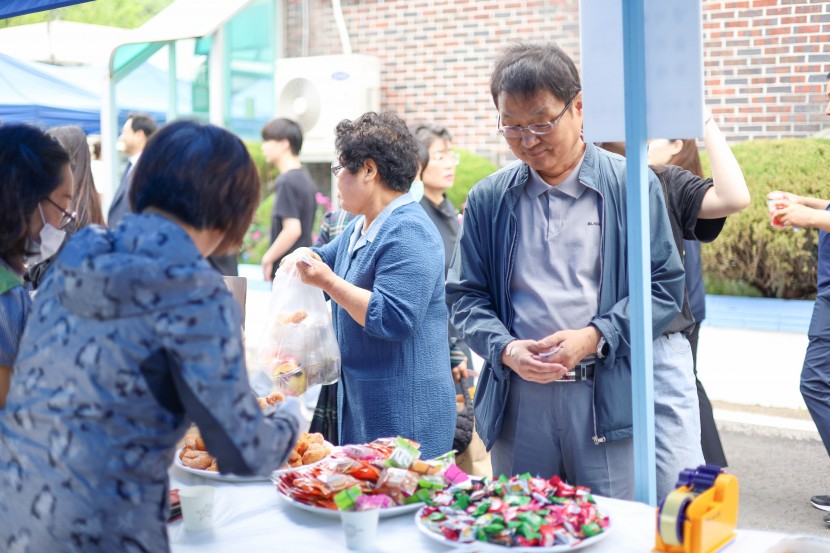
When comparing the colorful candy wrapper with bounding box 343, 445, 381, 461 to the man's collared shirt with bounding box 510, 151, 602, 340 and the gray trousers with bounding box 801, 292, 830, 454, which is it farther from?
the gray trousers with bounding box 801, 292, 830, 454

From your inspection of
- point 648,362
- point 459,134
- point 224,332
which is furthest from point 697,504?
point 459,134

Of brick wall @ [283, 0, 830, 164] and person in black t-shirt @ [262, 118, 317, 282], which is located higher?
brick wall @ [283, 0, 830, 164]

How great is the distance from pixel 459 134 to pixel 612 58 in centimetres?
963

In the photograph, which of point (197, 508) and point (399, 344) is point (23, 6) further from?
point (197, 508)

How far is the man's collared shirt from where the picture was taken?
8.36 feet

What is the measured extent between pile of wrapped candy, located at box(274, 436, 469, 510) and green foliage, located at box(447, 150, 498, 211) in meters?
8.24

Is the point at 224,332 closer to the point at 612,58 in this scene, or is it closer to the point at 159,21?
the point at 612,58

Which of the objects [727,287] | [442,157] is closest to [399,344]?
[442,157]

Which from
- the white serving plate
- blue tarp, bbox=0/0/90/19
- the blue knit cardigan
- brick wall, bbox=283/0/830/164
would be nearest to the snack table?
the white serving plate

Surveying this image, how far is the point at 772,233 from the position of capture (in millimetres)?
8344

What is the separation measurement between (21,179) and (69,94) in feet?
32.0

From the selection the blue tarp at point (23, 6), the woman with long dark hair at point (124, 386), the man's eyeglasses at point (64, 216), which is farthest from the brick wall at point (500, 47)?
the woman with long dark hair at point (124, 386)

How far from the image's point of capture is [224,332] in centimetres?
155

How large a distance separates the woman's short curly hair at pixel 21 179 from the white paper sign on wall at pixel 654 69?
4.17 ft
